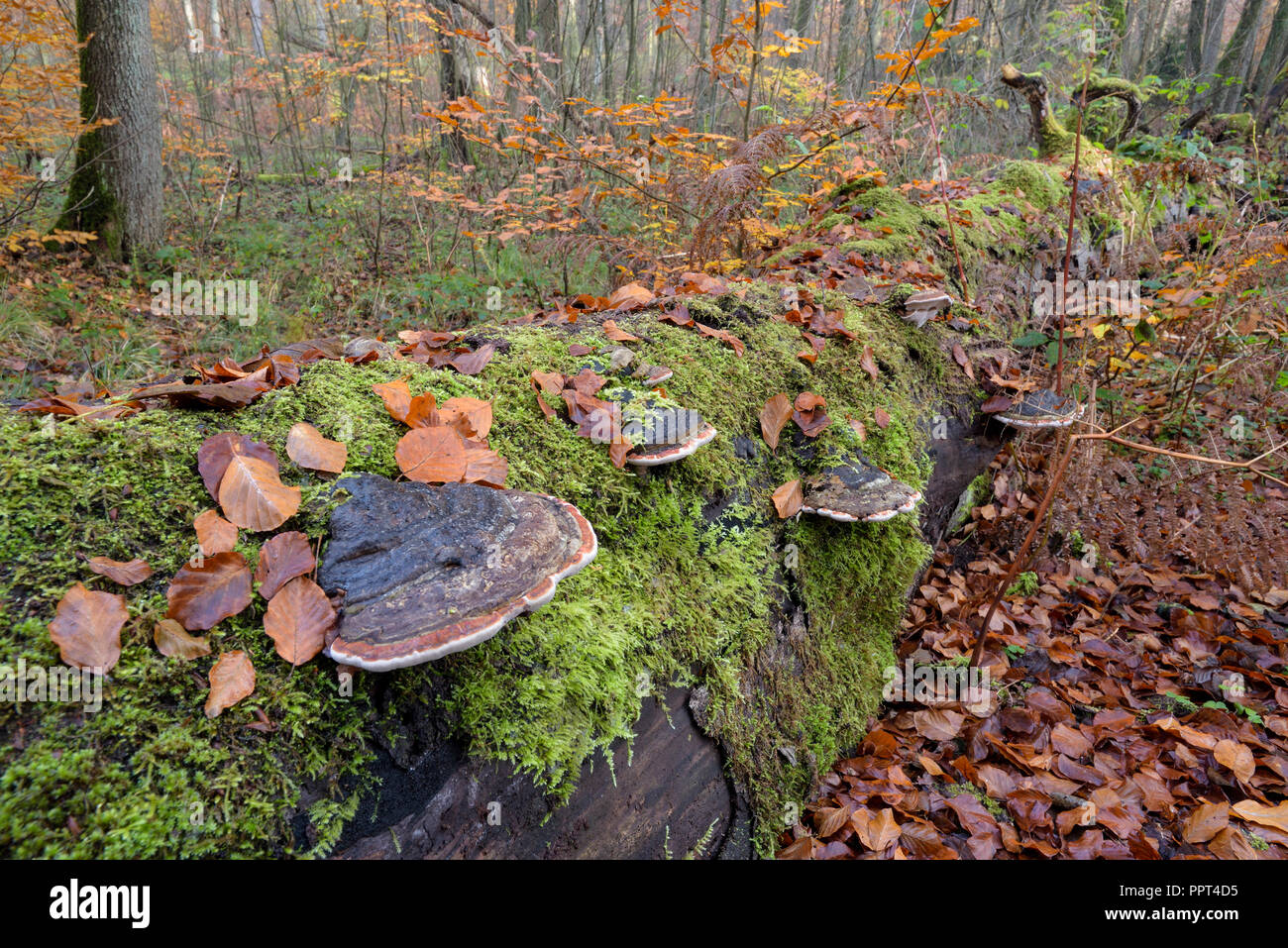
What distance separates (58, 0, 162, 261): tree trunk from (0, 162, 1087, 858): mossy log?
394 inches

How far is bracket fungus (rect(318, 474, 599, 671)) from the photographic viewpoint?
51.1 inches

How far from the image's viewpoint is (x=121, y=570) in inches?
56.1

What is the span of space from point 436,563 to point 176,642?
0.56m

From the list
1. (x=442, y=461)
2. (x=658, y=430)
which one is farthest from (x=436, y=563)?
(x=658, y=430)

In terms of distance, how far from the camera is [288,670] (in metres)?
1.41

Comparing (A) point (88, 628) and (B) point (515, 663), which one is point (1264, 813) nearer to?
(B) point (515, 663)

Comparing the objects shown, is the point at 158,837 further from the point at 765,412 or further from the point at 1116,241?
the point at 1116,241

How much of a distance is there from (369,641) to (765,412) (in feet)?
6.44

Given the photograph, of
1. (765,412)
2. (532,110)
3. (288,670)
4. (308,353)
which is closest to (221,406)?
(308,353)

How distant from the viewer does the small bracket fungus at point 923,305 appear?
356cm

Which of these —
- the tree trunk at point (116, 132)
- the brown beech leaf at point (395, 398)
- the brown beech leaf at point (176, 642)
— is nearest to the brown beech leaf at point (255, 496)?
the brown beech leaf at point (176, 642)

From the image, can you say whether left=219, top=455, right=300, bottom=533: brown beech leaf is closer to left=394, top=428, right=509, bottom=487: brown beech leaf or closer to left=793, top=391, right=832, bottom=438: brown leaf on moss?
left=394, top=428, right=509, bottom=487: brown beech leaf

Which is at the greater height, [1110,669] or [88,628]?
[88,628]

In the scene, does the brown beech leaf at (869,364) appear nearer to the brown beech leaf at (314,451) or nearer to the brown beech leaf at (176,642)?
the brown beech leaf at (314,451)
